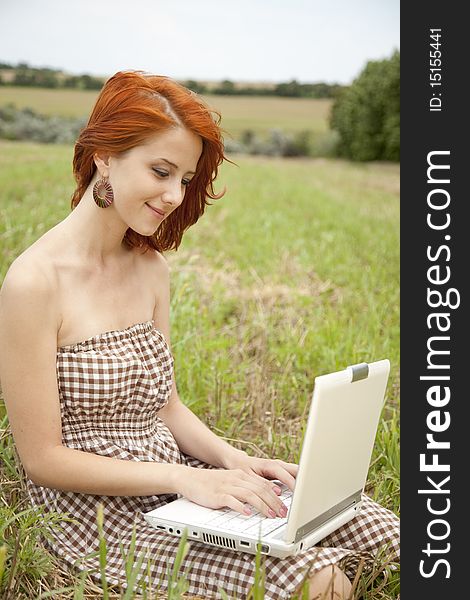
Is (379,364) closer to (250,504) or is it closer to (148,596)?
(250,504)

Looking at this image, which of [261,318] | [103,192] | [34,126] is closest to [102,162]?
[103,192]

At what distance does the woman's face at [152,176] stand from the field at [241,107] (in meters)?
9.96

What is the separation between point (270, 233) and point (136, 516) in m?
6.10

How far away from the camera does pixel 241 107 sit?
1997cm

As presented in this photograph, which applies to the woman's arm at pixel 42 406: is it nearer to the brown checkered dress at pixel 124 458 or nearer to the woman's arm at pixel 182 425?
the brown checkered dress at pixel 124 458

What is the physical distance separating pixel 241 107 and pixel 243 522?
18.7 meters

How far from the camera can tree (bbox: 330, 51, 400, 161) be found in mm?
25578

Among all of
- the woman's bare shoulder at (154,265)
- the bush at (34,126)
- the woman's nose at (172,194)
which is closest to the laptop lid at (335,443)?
the woman's nose at (172,194)

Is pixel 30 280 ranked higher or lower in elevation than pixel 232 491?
higher

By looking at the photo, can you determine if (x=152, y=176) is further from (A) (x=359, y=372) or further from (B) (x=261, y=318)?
(B) (x=261, y=318)

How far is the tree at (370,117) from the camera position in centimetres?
2558

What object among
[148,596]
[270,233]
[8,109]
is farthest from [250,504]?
[8,109]

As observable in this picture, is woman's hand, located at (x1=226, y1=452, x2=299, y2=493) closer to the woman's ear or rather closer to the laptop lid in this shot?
the laptop lid

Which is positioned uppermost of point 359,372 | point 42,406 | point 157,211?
point 157,211
